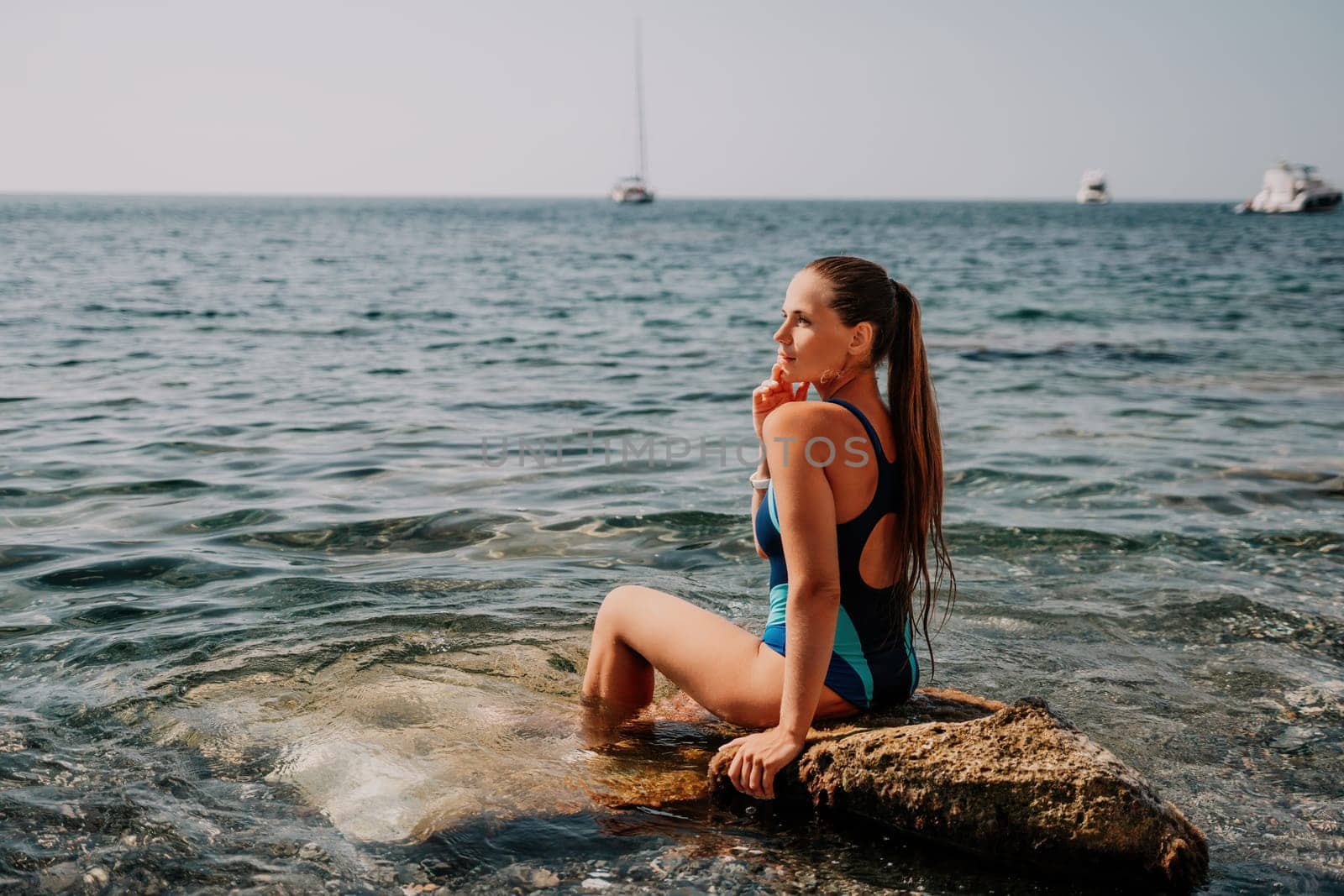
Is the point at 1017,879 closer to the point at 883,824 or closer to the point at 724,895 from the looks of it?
the point at 883,824

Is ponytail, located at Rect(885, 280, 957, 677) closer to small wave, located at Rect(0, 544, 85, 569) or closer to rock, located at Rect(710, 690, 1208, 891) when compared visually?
rock, located at Rect(710, 690, 1208, 891)

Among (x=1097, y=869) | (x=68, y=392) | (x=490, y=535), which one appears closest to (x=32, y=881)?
(x=1097, y=869)

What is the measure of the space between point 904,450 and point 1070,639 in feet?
8.33

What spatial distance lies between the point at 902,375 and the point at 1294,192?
106 m

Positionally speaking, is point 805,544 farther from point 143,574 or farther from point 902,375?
point 143,574

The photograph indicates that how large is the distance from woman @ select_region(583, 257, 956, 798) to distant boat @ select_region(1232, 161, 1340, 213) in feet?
345

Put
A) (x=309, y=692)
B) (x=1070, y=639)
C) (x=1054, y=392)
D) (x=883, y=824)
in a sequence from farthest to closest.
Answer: (x=1054, y=392) → (x=1070, y=639) → (x=309, y=692) → (x=883, y=824)

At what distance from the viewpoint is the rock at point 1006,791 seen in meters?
3.13

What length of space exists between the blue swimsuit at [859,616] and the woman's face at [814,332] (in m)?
0.11

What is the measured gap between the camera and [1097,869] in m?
3.15

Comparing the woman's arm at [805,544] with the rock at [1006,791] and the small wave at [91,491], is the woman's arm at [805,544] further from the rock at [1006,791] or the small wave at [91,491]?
the small wave at [91,491]

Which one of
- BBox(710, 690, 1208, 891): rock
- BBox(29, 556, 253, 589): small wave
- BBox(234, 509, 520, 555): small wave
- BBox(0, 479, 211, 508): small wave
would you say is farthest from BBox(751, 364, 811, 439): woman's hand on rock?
BBox(0, 479, 211, 508): small wave

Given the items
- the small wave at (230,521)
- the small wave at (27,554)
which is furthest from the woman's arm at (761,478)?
the small wave at (27,554)

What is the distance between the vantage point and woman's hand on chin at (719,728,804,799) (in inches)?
134
